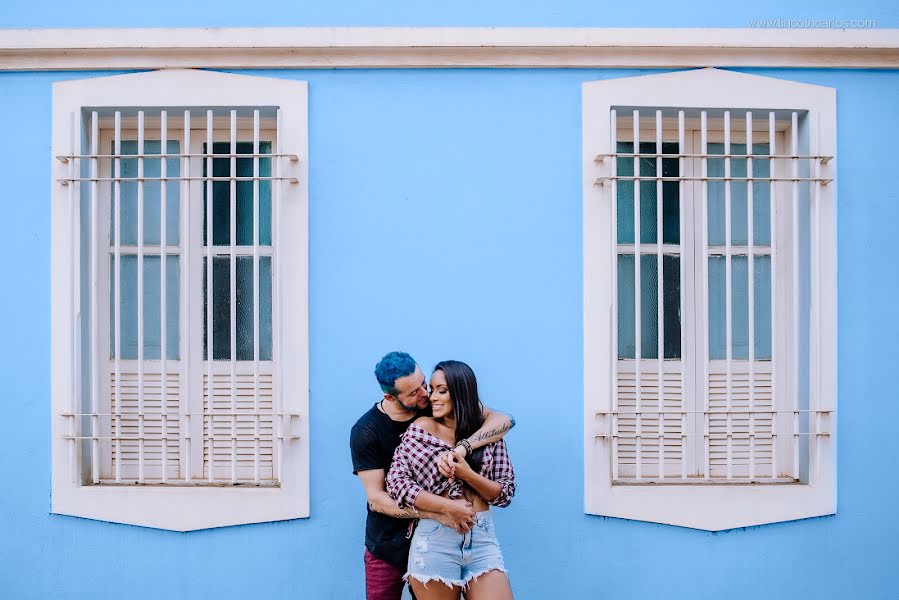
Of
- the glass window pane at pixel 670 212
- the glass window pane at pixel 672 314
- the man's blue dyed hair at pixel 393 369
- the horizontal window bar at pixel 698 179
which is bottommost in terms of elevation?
the man's blue dyed hair at pixel 393 369

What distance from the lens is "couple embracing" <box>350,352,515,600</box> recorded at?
10.2 ft

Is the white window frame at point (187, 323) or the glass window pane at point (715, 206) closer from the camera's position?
the white window frame at point (187, 323)

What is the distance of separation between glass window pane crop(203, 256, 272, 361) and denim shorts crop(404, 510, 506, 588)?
1.46 m

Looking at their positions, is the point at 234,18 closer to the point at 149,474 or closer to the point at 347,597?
the point at 149,474

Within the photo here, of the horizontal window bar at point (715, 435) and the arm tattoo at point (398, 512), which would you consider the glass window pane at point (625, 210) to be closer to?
the horizontal window bar at point (715, 435)

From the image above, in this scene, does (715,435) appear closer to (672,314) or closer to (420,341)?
(672,314)

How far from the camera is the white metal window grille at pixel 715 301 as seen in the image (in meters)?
4.09

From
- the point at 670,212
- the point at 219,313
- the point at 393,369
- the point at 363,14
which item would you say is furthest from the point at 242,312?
the point at 670,212

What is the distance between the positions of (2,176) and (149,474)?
165cm

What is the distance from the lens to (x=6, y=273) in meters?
4.05

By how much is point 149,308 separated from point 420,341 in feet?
4.67

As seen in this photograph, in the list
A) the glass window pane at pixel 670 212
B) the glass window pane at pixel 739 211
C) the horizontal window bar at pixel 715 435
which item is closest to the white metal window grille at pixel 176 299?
the horizontal window bar at pixel 715 435

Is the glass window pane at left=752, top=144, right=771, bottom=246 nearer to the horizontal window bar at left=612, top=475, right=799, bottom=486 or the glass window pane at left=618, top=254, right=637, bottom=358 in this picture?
the glass window pane at left=618, top=254, right=637, bottom=358

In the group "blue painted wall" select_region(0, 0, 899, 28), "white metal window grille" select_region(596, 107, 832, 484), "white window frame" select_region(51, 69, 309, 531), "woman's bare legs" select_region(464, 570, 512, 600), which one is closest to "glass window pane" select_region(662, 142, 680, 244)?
"white metal window grille" select_region(596, 107, 832, 484)
